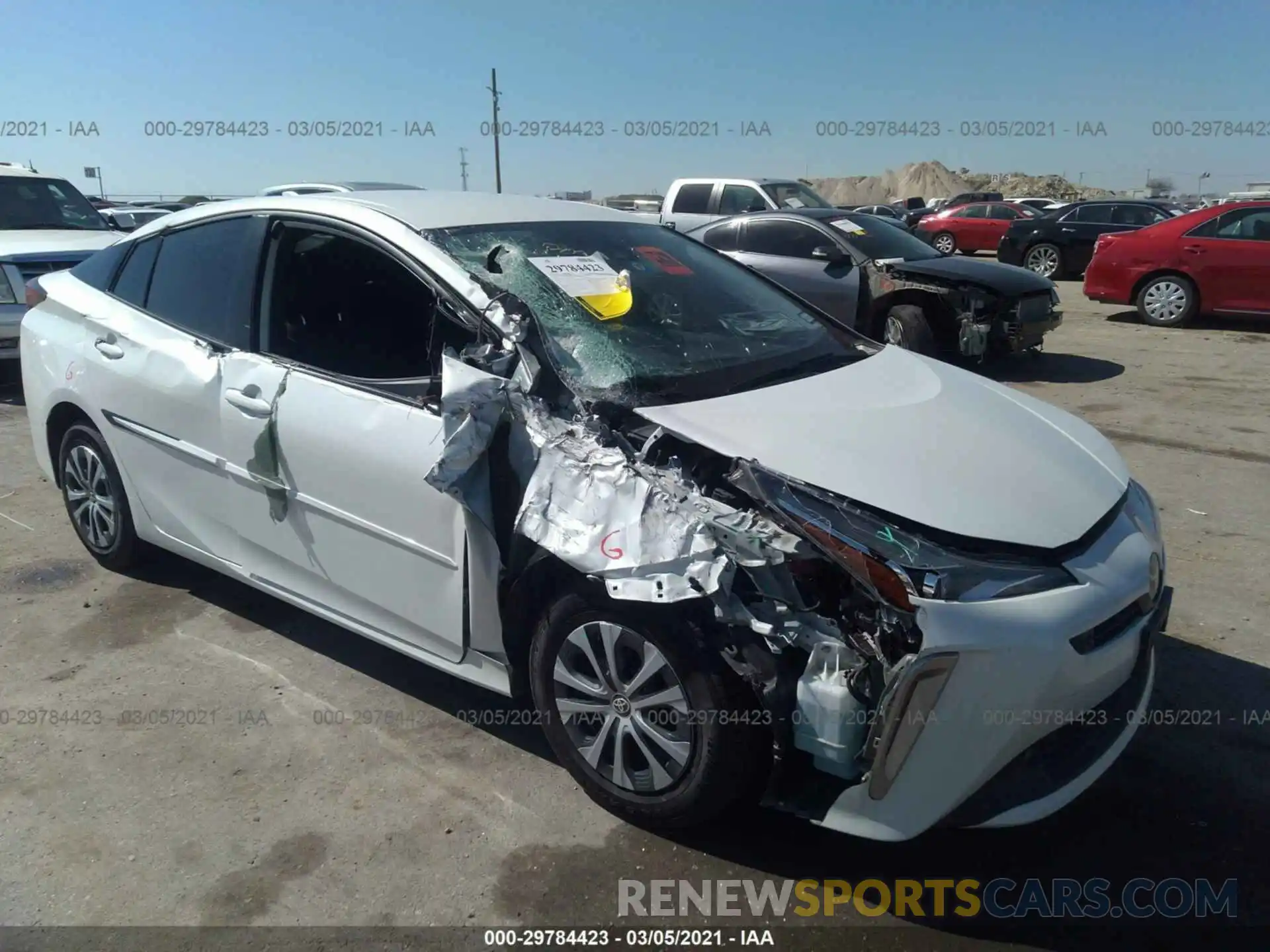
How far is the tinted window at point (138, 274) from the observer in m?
4.00

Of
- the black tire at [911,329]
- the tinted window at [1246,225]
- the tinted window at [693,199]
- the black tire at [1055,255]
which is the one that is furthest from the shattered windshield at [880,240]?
the black tire at [1055,255]

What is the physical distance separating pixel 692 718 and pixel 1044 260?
1664 centimetres

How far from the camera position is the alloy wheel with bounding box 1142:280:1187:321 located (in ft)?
37.4

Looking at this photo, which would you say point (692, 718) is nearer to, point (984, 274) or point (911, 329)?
point (911, 329)

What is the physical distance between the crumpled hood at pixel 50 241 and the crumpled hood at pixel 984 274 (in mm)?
6827

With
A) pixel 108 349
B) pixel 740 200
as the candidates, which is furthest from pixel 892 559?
pixel 740 200

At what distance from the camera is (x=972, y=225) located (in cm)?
2242

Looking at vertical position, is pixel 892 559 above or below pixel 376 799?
above

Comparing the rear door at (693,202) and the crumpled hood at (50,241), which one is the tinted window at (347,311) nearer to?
the crumpled hood at (50,241)

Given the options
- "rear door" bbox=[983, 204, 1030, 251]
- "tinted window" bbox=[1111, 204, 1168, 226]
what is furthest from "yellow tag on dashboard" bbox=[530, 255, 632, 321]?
"rear door" bbox=[983, 204, 1030, 251]

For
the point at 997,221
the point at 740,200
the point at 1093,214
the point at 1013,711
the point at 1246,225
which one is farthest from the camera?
the point at 997,221

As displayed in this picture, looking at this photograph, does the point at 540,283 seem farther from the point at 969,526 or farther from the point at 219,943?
the point at 219,943

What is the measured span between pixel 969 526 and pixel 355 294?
2112 millimetres

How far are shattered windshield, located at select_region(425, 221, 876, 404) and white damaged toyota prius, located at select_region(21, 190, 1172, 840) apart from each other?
0.6 inches
